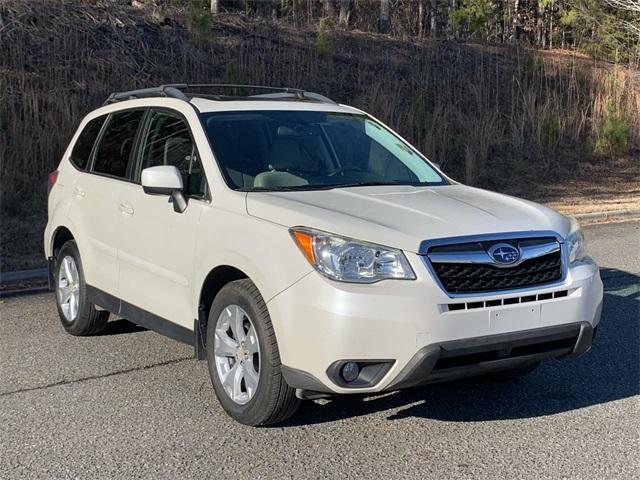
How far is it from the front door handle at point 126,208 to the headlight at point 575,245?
2.86m

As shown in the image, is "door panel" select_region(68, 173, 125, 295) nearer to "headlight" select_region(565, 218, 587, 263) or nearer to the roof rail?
the roof rail

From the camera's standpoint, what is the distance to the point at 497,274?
4492 millimetres

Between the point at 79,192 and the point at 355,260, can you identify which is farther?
the point at 79,192

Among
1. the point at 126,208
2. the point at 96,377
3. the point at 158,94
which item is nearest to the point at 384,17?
the point at 158,94

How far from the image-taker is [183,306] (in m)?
5.32

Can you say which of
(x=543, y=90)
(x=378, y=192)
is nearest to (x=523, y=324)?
(x=378, y=192)

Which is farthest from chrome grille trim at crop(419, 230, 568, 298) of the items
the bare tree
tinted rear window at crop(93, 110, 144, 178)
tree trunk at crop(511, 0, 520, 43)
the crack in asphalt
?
tree trunk at crop(511, 0, 520, 43)

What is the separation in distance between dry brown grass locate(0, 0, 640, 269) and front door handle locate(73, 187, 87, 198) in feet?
16.9

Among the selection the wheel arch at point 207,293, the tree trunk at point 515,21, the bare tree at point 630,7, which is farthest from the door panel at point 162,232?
the tree trunk at point 515,21

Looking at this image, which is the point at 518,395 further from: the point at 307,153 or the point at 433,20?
the point at 433,20

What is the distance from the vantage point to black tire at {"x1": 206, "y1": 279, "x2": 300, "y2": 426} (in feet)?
14.8

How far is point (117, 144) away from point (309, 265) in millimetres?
2741

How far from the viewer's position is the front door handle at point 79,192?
261 inches

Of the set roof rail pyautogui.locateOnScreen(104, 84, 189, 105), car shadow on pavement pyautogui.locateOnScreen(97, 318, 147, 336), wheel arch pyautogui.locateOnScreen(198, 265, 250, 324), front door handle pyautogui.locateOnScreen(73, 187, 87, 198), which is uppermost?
roof rail pyautogui.locateOnScreen(104, 84, 189, 105)
